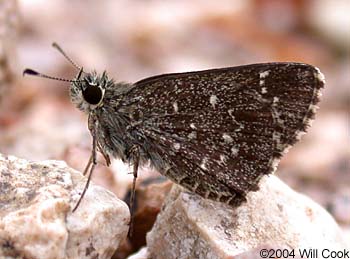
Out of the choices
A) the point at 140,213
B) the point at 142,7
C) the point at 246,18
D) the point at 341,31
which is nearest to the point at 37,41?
the point at 142,7

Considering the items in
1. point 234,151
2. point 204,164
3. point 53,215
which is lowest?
point 53,215

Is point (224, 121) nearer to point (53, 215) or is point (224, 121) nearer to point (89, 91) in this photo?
point (89, 91)

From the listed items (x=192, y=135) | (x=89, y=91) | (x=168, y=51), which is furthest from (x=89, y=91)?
(x=168, y=51)

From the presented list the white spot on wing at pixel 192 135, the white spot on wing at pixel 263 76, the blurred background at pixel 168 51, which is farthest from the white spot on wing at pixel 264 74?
the blurred background at pixel 168 51

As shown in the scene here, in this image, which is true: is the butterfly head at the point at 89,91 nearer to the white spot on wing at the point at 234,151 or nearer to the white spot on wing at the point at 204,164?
the white spot on wing at the point at 204,164

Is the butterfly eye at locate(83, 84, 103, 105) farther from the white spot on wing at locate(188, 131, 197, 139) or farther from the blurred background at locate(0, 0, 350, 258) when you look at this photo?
the blurred background at locate(0, 0, 350, 258)

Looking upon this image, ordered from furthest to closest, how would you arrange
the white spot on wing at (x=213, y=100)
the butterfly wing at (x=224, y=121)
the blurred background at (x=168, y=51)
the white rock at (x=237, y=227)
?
the blurred background at (x=168, y=51)
the white spot on wing at (x=213, y=100)
the butterfly wing at (x=224, y=121)
the white rock at (x=237, y=227)
